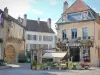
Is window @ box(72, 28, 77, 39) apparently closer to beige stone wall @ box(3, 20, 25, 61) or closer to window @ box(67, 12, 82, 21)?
window @ box(67, 12, 82, 21)

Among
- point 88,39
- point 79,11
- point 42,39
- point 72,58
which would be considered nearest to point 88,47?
point 88,39

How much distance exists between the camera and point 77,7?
32750 mm

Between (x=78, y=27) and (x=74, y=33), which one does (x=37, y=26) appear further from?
(x=78, y=27)

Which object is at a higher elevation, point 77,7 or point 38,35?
point 77,7

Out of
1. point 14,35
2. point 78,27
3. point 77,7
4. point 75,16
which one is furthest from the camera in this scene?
point 14,35

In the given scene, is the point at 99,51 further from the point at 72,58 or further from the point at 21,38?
the point at 21,38

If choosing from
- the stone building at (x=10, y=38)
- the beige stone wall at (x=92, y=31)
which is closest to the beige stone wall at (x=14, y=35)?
the stone building at (x=10, y=38)

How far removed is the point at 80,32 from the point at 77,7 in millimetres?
4011

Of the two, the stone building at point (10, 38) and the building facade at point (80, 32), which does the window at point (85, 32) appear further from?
the stone building at point (10, 38)

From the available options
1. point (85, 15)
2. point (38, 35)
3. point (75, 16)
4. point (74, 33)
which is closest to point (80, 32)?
point (74, 33)

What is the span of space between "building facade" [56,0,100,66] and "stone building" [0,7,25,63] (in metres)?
7.60

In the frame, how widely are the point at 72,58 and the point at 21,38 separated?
447 inches

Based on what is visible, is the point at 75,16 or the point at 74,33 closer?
the point at 74,33

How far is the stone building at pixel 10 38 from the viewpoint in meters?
32.6
